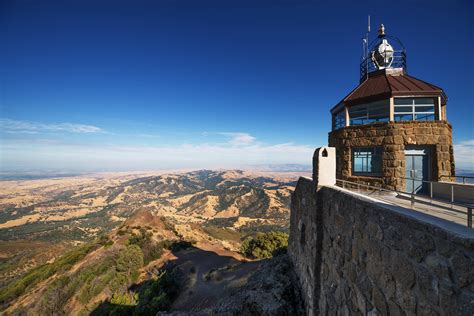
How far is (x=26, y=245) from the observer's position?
56625mm

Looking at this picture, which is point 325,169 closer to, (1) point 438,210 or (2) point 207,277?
(1) point 438,210

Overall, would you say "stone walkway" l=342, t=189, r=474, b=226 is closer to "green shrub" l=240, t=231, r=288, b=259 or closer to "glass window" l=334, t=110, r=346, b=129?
"glass window" l=334, t=110, r=346, b=129

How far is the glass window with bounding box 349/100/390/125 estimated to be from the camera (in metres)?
10.1

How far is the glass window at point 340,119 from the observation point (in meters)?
11.5

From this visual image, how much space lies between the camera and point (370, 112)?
418 inches

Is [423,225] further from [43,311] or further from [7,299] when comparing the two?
[7,299]

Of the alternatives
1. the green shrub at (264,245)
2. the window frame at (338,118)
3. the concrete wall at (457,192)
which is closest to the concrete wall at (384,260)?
the concrete wall at (457,192)

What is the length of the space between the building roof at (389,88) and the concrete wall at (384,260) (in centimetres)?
647

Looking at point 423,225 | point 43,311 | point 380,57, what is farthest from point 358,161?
point 43,311

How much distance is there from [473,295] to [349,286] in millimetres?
2867

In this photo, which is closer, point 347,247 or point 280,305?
point 347,247

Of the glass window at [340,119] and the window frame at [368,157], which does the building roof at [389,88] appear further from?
the window frame at [368,157]

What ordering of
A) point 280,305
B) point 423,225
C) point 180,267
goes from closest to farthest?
point 423,225
point 280,305
point 180,267

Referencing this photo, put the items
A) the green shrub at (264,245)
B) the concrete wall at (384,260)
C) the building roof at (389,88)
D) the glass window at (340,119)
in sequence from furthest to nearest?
1. the green shrub at (264,245)
2. the glass window at (340,119)
3. the building roof at (389,88)
4. the concrete wall at (384,260)
